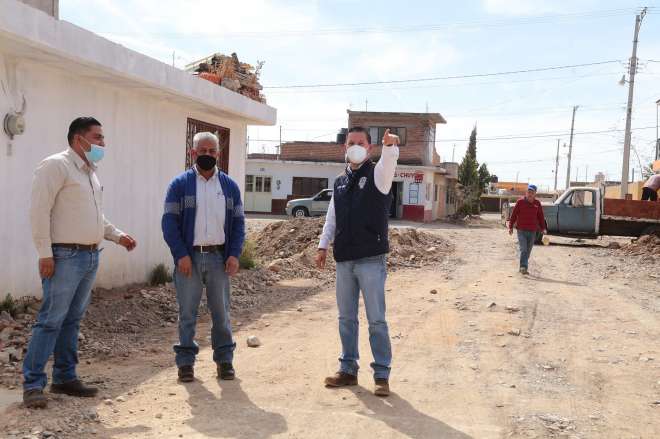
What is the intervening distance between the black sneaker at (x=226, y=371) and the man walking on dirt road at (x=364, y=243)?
77 centimetres

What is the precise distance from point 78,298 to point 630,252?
1735cm

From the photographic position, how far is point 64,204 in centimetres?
477

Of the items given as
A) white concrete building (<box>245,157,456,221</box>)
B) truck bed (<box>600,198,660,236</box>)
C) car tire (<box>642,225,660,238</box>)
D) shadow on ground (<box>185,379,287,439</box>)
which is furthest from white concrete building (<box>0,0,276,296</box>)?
white concrete building (<box>245,157,456,221</box>)

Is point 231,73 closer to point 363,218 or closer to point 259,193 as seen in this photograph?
point 363,218

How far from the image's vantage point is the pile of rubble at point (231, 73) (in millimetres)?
12102

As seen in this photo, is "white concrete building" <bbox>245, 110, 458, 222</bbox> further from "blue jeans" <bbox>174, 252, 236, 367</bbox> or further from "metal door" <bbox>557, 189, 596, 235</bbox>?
"blue jeans" <bbox>174, 252, 236, 367</bbox>

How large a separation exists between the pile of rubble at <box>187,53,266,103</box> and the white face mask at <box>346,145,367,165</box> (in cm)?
698

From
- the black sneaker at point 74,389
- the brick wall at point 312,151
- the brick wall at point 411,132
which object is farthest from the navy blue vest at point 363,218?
the brick wall at point 312,151

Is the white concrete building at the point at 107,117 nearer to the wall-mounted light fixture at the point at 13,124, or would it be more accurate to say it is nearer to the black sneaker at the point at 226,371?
the wall-mounted light fixture at the point at 13,124

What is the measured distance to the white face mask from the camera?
5230 millimetres

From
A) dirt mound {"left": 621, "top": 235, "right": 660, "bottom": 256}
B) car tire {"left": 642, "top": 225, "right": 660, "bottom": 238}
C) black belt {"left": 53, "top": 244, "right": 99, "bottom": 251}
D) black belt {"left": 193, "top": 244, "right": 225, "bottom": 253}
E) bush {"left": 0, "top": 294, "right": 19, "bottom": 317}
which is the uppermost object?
black belt {"left": 53, "top": 244, "right": 99, "bottom": 251}

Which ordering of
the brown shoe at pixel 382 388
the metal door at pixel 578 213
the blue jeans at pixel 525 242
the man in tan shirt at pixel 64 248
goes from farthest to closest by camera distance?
1. the metal door at pixel 578 213
2. the blue jeans at pixel 525 242
3. the brown shoe at pixel 382 388
4. the man in tan shirt at pixel 64 248

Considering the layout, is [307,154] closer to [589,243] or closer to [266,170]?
[266,170]

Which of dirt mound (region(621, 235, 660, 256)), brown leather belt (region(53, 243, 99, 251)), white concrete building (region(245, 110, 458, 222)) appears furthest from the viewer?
white concrete building (region(245, 110, 458, 222))
